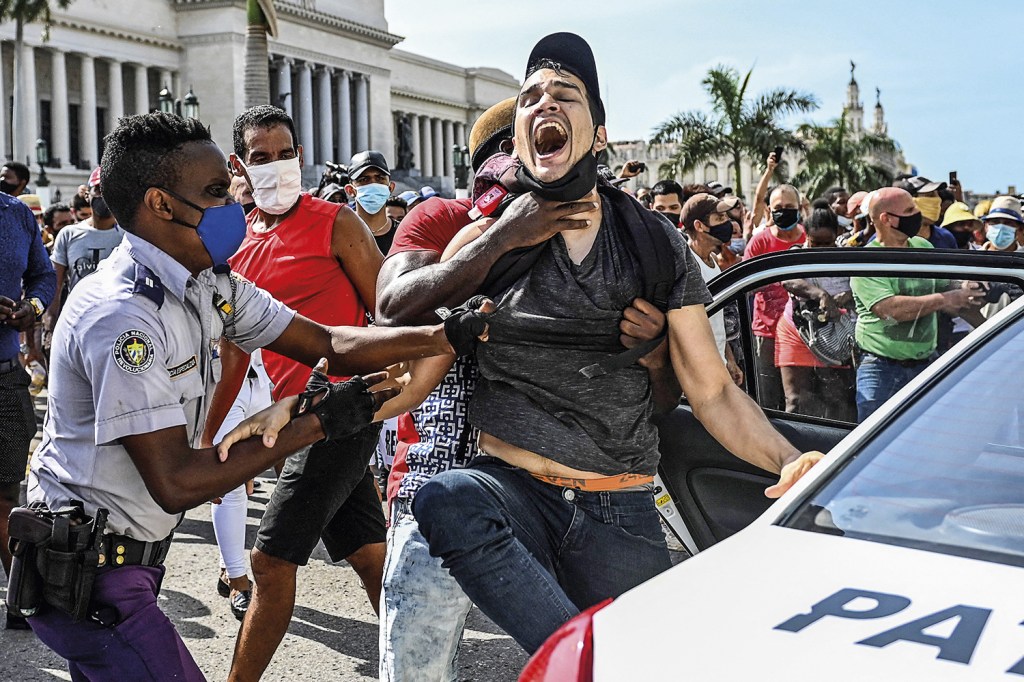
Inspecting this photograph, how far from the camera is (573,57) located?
290cm

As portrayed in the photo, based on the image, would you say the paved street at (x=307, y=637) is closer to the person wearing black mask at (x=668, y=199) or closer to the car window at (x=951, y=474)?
the car window at (x=951, y=474)

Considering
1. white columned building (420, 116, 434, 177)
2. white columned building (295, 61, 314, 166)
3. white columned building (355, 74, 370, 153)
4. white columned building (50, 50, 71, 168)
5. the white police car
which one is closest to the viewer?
the white police car

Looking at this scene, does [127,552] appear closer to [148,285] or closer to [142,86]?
[148,285]

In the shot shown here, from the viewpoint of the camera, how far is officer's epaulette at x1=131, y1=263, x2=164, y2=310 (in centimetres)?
261

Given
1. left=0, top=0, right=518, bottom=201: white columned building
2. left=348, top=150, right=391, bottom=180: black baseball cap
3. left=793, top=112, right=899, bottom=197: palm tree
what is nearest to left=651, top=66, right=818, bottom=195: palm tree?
→ left=793, top=112, right=899, bottom=197: palm tree

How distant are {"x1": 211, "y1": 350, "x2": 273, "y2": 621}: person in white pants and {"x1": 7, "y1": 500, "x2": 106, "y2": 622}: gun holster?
2.32 meters

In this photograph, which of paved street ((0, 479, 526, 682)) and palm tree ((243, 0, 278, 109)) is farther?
palm tree ((243, 0, 278, 109))

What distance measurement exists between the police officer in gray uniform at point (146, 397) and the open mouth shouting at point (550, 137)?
0.51m

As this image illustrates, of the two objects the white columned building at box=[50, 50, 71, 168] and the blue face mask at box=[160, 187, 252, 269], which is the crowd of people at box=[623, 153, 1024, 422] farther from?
the white columned building at box=[50, 50, 71, 168]

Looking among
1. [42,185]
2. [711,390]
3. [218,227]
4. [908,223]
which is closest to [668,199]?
[908,223]

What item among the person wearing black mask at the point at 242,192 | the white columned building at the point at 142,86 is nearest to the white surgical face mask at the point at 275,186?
the person wearing black mask at the point at 242,192

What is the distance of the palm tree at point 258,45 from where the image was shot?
18375 mm

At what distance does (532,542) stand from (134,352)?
0.98 m

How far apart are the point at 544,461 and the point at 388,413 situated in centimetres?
44
